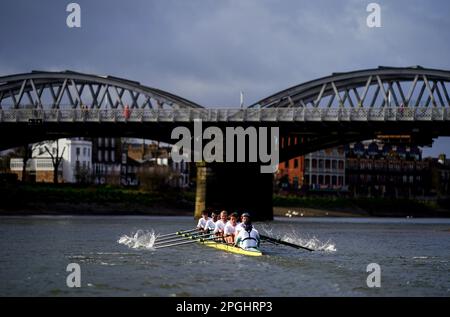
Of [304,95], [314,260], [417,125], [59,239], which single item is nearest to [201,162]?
[304,95]

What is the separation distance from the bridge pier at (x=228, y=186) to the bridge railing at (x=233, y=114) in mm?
6867

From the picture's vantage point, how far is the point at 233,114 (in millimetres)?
98812

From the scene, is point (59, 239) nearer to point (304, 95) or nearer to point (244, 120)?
point (244, 120)

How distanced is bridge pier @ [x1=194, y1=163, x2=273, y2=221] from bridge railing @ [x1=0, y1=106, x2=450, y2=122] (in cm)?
687

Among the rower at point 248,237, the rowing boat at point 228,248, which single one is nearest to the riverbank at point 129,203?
the rowing boat at point 228,248

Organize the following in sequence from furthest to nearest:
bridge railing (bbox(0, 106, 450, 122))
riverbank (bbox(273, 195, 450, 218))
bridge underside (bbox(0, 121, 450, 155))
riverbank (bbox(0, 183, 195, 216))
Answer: riverbank (bbox(273, 195, 450, 218)) → riverbank (bbox(0, 183, 195, 216)) → bridge underside (bbox(0, 121, 450, 155)) → bridge railing (bbox(0, 106, 450, 122))

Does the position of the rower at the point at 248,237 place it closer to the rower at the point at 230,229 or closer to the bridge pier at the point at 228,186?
the rower at the point at 230,229

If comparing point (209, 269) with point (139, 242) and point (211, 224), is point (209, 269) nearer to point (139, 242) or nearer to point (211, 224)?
point (211, 224)

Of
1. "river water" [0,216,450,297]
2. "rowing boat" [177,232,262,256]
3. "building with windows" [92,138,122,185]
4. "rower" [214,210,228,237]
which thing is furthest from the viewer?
"building with windows" [92,138,122,185]

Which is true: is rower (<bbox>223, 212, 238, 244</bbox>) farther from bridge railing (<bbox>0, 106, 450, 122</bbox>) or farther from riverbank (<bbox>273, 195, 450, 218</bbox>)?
riverbank (<bbox>273, 195, 450, 218</bbox>)

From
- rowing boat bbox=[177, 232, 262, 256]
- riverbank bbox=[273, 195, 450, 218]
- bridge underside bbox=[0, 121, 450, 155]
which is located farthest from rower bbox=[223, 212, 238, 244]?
riverbank bbox=[273, 195, 450, 218]

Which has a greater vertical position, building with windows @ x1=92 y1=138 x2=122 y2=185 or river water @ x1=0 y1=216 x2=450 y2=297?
building with windows @ x1=92 y1=138 x2=122 y2=185

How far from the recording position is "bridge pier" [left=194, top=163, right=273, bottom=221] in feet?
341

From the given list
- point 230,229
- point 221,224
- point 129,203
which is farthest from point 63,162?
point 230,229
